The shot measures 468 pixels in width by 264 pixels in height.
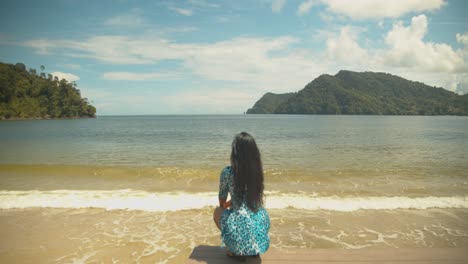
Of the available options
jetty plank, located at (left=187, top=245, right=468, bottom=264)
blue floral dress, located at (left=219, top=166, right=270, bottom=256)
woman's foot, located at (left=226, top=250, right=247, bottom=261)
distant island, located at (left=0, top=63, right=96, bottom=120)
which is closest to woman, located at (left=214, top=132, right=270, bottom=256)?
blue floral dress, located at (left=219, top=166, right=270, bottom=256)

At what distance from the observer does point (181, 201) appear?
35.5 feet

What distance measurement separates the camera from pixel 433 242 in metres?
7.25

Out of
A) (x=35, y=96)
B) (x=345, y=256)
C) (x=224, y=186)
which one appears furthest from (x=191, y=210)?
(x=35, y=96)

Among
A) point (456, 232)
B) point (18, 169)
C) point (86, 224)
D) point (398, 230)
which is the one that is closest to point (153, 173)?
point (86, 224)

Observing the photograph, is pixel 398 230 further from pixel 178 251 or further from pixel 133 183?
pixel 133 183

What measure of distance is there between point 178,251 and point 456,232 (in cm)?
808

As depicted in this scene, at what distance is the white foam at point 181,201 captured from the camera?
10.1m

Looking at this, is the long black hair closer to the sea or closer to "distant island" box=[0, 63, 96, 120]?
the sea

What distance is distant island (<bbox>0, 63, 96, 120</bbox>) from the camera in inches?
5337

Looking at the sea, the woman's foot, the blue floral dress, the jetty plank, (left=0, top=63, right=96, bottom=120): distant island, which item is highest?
(left=0, top=63, right=96, bottom=120): distant island

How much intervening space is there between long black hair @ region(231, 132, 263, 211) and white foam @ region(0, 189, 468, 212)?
6538 millimetres

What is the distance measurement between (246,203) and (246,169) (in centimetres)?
51

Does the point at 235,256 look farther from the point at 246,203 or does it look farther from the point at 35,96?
the point at 35,96

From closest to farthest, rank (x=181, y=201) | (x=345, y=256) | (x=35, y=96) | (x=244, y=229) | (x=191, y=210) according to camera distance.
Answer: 1. (x=244, y=229)
2. (x=345, y=256)
3. (x=191, y=210)
4. (x=181, y=201)
5. (x=35, y=96)
